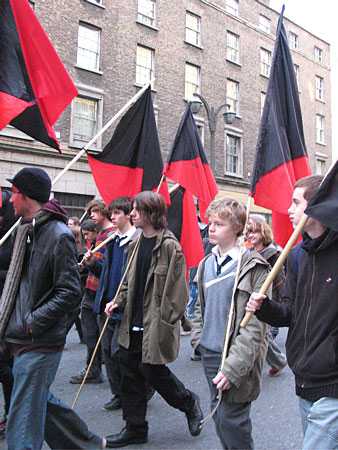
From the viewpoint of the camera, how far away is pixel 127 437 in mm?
3744

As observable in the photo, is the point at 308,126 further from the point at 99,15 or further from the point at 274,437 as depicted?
the point at 274,437

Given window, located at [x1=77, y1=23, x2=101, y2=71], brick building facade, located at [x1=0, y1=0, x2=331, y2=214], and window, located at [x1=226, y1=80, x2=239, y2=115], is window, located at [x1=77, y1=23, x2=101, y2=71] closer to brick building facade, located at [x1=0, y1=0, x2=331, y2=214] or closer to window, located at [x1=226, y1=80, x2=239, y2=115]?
brick building facade, located at [x1=0, y1=0, x2=331, y2=214]

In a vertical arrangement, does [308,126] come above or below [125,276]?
above

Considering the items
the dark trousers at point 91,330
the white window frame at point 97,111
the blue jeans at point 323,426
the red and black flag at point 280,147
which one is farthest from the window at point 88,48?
the blue jeans at point 323,426

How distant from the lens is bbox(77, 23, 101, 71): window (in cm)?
1819

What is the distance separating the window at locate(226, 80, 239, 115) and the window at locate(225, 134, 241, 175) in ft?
4.73

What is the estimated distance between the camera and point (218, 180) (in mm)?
23188

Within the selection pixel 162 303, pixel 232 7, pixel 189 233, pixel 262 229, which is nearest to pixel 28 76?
pixel 162 303

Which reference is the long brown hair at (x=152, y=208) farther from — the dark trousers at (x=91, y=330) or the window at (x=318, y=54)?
the window at (x=318, y=54)

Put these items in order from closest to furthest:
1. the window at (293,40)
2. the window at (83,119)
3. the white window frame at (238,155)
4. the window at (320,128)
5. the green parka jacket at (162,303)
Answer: the green parka jacket at (162,303) < the window at (83,119) < the white window frame at (238,155) < the window at (293,40) < the window at (320,128)

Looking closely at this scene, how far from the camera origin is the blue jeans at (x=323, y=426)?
7.03 feet

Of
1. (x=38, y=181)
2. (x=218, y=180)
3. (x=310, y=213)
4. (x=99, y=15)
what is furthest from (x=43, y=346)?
(x=218, y=180)

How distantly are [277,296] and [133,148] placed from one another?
2.38 m

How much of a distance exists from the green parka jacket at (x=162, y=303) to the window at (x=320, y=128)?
94.5 feet
